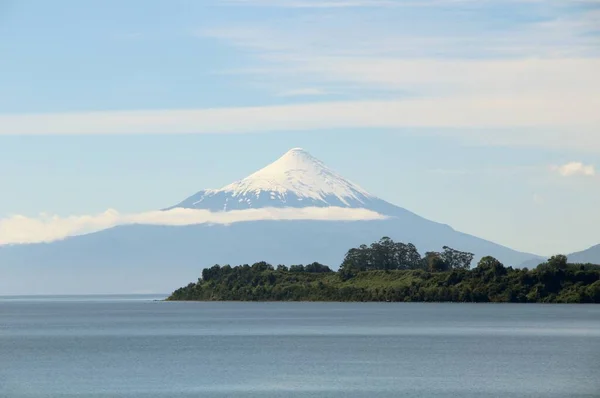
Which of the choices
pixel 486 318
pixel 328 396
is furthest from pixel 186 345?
pixel 486 318

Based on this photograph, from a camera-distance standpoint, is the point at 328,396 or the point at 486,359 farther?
the point at 486,359

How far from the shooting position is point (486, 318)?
182 metres

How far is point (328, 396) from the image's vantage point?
77438mm

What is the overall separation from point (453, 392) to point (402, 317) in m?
113

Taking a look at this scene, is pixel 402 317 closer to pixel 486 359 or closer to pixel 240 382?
pixel 486 359

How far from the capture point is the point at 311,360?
340 ft

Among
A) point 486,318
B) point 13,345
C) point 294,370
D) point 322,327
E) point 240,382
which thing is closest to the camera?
point 240,382

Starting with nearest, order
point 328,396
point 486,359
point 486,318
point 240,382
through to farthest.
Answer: point 328,396 < point 240,382 < point 486,359 < point 486,318

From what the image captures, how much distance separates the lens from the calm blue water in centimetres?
8188

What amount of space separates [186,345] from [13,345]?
1938 centimetres

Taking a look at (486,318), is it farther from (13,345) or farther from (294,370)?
(294,370)

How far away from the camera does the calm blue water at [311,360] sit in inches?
3223

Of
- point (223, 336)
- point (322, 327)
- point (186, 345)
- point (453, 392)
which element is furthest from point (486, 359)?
point (322, 327)

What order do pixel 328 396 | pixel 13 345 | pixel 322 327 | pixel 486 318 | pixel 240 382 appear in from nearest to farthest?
pixel 328 396
pixel 240 382
pixel 13 345
pixel 322 327
pixel 486 318
